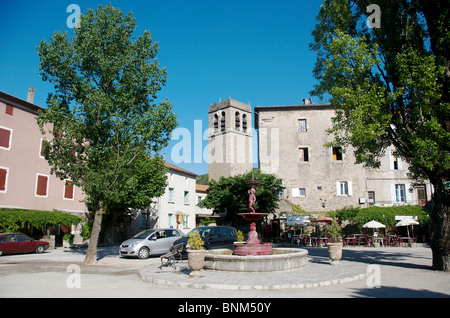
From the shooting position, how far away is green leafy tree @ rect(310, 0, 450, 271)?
10672 mm

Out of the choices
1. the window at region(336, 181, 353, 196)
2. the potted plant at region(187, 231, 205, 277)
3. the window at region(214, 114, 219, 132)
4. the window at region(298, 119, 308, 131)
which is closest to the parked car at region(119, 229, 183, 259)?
the potted plant at region(187, 231, 205, 277)

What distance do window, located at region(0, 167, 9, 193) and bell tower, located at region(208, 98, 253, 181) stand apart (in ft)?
107

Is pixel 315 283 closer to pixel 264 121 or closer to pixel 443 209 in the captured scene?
pixel 443 209

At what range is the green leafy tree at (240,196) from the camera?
28663 millimetres

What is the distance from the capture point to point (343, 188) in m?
31.5

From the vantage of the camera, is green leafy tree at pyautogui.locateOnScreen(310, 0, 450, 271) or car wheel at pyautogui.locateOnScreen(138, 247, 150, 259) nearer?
green leafy tree at pyautogui.locateOnScreen(310, 0, 450, 271)

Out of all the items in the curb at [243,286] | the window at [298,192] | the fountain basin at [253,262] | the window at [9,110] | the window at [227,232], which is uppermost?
the window at [9,110]

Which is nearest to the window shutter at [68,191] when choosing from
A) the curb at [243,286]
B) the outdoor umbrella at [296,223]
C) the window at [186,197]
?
the window at [186,197]

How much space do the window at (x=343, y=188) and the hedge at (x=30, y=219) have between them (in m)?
23.3

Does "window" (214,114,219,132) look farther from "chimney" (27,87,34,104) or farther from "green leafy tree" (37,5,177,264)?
"green leafy tree" (37,5,177,264)

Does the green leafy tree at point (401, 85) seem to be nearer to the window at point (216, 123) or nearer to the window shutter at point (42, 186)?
the window shutter at point (42, 186)

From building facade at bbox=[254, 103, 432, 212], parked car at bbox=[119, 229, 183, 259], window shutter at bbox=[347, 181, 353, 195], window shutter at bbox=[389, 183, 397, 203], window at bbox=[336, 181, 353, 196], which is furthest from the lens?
window at bbox=[336, 181, 353, 196]

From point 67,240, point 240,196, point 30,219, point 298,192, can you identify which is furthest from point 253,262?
point 298,192
